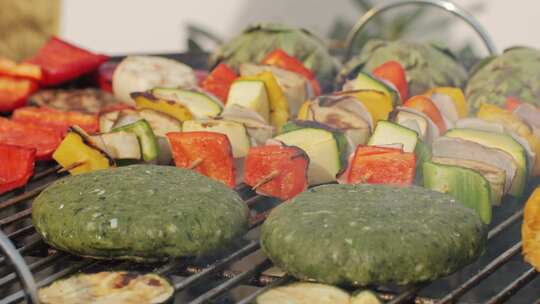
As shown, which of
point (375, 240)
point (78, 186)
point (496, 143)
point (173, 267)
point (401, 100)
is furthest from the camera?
point (401, 100)

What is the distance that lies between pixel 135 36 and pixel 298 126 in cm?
608

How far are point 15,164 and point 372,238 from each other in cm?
166

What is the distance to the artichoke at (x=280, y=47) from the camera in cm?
485

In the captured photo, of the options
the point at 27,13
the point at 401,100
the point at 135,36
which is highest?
the point at 401,100

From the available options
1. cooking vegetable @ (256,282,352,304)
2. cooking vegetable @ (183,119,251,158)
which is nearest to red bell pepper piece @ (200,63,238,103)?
cooking vegetable @ (183,119,251,158)

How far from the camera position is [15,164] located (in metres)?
3.74

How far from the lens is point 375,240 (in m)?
2.67

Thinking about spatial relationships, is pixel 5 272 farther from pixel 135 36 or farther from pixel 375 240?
pixel 135 36

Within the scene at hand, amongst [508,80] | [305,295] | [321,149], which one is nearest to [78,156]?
[321,149]

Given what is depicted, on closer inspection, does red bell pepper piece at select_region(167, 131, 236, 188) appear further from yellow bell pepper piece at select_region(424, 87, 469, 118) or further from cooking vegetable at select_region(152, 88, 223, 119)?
yellow bell pepper piece at select_region(424, 87, 469, 118)

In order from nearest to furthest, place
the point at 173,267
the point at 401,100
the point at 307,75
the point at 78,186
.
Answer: the point at 173,267, the point at 78,186, the point at 401,100, the point at 307,75

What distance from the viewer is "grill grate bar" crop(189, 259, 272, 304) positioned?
2676 mm

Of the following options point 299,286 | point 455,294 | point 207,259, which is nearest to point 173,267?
point 207,259

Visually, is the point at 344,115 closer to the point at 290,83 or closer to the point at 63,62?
the point at 290,83
